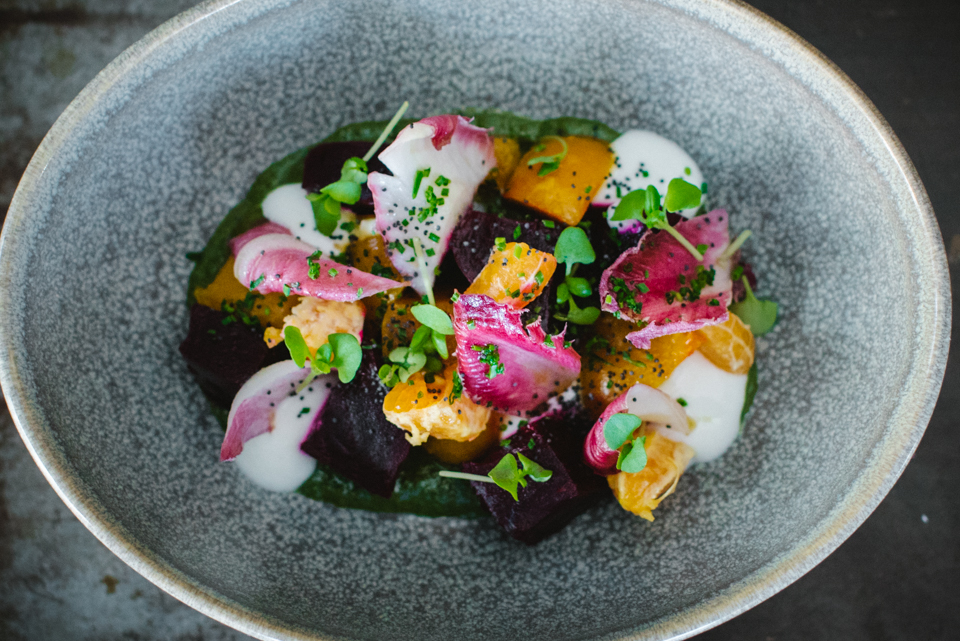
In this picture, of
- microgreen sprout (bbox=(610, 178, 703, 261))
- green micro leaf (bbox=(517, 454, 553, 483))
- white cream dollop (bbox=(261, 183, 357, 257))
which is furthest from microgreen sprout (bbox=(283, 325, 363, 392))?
microgreen sprout (bbox=(610, 178, 703, 261))

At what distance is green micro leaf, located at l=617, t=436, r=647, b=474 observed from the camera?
1.15 metres

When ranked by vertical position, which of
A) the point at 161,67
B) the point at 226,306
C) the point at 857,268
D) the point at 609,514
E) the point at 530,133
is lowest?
the point at 609,514

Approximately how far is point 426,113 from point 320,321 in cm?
61

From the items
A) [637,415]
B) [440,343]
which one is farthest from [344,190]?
[637,415]

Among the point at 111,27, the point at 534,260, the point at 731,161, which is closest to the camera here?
the point at 534,260

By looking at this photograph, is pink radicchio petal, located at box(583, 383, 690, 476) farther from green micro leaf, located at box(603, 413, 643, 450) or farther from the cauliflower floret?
the cauliflower floret

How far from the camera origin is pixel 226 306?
4.46ft

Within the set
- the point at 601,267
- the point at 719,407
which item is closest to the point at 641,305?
the point at 601,267

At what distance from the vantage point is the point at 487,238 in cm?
126

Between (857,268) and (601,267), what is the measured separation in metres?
0.54

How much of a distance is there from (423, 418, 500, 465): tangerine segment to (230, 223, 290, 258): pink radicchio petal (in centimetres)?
57

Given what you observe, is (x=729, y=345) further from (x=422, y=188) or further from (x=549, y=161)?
(x=422, y=188)

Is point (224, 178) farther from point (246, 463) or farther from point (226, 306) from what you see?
point (246, 463)

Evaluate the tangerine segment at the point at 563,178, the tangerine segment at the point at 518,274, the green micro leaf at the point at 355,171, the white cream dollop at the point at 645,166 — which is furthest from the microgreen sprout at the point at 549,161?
the green micro leaf at the point at 355,171
